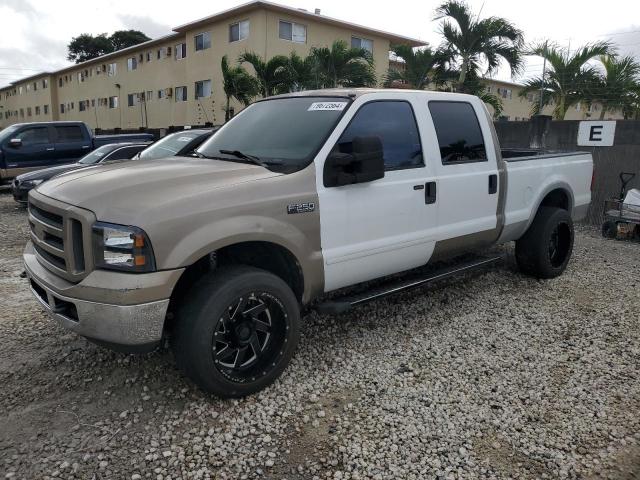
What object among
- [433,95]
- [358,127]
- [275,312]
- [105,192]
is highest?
[433,95]

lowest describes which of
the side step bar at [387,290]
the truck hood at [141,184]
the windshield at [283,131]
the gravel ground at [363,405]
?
the gravel ground at [363,405]

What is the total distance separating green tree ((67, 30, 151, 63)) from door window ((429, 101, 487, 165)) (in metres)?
53.7

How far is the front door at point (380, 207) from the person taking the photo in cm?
346

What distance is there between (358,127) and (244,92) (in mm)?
14756

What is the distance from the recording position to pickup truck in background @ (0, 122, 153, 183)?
12.5m

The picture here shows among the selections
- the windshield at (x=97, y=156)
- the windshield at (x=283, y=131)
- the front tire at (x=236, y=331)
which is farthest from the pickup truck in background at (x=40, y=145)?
the front tire at (x=236, y=331)

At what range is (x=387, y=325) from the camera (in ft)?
14.2

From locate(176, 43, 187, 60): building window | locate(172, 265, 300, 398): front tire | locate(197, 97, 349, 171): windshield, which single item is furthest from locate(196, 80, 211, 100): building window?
→ locate(172, 265, 300, 398): front tire

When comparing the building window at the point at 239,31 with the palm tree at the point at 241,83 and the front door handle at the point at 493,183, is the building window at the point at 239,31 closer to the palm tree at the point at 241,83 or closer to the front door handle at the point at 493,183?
the palm tree at the point at 241,83

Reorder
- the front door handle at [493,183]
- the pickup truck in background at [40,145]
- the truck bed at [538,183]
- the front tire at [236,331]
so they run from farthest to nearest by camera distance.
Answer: the pickup truck in background at [40,145] < the truck bed at [538,183] < the front door handle at [493,183] < the front tire at [236,331]

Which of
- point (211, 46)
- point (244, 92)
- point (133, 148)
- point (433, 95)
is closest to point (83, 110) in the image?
point (211, 46)

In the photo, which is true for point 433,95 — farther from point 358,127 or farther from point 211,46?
point 211,46

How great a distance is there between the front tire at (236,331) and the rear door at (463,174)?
1.66 meters

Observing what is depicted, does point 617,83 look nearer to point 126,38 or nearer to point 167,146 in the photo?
point 167,146
